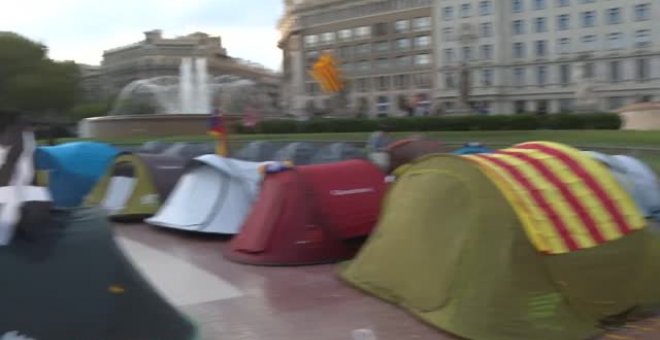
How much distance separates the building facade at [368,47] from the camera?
3770 inches

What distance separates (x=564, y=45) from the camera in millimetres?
80125

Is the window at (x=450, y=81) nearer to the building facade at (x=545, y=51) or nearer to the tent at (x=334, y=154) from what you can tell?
the building facade at (x=545, y=51)

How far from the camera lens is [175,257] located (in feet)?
31.5

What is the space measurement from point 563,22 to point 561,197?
78379 mm

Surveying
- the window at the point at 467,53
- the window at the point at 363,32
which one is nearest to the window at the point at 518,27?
the window at the point at 467,53

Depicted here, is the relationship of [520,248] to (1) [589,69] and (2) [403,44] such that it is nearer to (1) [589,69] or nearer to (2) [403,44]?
(1) [589,69]

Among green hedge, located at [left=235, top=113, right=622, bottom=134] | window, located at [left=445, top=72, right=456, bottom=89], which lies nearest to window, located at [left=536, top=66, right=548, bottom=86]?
window, located at [left=445, top=72, right=456, bottom=89]

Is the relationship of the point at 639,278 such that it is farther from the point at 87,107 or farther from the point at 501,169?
the point at 87,107

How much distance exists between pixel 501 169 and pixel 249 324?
246 centimetres

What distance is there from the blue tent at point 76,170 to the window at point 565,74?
72048mm

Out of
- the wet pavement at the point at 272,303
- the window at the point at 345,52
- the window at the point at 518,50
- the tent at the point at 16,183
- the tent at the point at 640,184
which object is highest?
the window at the point at 345,52

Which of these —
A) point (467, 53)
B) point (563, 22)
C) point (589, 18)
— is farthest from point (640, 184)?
point (467, 53)

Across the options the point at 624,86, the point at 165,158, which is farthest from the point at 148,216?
the point at 624,86

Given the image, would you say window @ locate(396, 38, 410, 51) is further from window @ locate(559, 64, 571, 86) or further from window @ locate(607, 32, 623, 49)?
window @ locate(607, 32, 623, 49)
